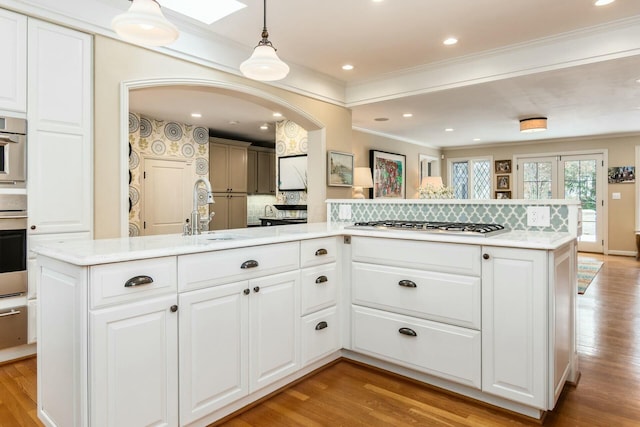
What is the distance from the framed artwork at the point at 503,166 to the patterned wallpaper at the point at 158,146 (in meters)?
6.42

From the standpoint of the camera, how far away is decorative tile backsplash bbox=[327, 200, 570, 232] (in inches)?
91.7

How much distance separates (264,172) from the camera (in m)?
8.43

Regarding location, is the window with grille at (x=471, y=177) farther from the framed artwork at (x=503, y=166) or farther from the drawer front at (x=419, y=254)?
the drawer front at (x=419, y=254)

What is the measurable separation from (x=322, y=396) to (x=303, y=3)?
2676 millimetres

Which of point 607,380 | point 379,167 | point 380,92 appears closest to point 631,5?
point 380,92

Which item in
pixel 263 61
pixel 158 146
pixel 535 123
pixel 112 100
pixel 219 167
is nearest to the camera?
pixel 263 61

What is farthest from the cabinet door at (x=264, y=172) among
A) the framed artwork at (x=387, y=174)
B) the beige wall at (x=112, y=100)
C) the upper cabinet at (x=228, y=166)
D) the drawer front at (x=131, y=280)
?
the drawer front at (x=131, y=280)

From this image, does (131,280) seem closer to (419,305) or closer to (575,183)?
(419,305)

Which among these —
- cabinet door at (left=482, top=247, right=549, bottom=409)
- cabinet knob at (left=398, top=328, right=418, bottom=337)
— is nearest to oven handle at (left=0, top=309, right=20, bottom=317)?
cabinet knob at (left=398, top=328, right=418, bottom=337)

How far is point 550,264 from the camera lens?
6.12 ft

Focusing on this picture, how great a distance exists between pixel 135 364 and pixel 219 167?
6.05 m

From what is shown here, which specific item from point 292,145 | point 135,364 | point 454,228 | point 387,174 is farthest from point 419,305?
point 387,174

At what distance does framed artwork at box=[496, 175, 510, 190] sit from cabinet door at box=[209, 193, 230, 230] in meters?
6.07

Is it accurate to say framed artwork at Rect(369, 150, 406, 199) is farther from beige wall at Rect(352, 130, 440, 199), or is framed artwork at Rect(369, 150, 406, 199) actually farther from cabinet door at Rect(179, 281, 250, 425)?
cabinet door at Rect(179, 281, 250, 425)
